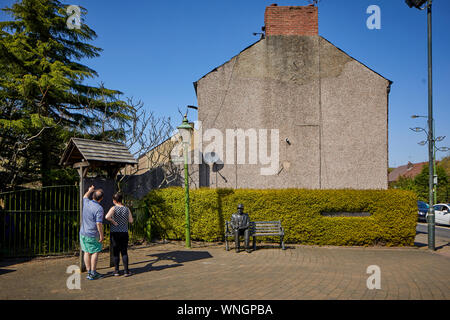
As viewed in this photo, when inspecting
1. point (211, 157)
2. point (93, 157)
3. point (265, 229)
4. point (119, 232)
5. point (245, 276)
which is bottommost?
point (245, 276)

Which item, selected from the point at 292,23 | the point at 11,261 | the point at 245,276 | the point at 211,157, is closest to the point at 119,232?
the point at 245,276

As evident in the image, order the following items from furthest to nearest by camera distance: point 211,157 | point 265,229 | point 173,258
A: point 211,157 < point 265,229 < point 173,258

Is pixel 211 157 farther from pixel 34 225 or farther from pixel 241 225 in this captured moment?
pixel 34 225

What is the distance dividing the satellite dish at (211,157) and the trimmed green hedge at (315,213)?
9.61ft

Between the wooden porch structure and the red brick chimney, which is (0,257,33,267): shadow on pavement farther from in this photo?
the red brick chimney

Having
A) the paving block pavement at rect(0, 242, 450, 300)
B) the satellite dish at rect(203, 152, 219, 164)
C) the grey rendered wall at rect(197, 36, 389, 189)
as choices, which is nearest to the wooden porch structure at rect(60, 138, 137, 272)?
the paving block pavement at rect(0, 242, 450, 300)

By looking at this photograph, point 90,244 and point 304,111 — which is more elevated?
point 304,111

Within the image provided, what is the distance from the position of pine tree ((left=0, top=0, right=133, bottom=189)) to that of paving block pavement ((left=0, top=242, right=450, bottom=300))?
511cm

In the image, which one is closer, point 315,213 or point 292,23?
point 315,213

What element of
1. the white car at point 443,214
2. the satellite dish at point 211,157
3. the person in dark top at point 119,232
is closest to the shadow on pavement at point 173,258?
the person in dark top at point 119,232

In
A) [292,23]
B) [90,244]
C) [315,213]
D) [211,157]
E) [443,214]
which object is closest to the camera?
[90,244]

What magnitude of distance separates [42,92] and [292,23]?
37.1ft

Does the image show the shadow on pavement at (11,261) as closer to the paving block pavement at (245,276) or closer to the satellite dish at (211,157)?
the paving block pavement at (245,276)

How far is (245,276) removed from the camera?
6535 mm
